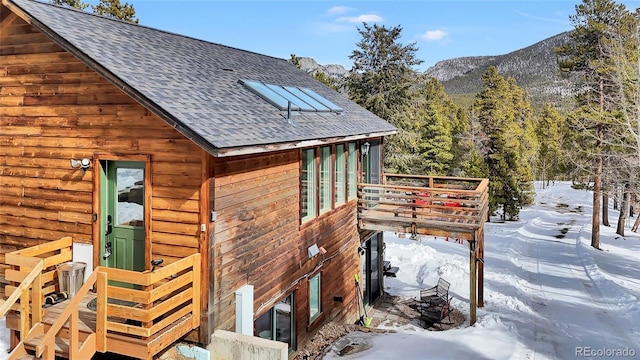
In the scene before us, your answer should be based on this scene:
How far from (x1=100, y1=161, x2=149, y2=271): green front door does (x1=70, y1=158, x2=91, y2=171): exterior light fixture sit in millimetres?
203

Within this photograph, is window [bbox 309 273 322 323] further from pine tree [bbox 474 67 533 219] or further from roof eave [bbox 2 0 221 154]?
pine tree [bbox 474 67 533 219]

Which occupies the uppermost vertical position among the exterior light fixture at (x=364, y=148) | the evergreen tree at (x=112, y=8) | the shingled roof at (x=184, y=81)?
the evergreen tree at (x=112, y=8)

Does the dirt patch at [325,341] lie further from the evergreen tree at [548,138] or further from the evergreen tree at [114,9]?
the evergreen tree at [548,138]

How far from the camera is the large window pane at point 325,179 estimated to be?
1077 centimetres

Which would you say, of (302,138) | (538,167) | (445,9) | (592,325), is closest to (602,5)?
(445,9)

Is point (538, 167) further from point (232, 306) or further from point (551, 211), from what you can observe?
point (232, 306)

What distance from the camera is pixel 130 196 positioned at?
702 cm

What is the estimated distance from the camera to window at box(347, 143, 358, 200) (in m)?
12.7

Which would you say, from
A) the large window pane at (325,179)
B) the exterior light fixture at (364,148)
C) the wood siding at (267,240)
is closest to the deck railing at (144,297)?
the wood siding at (267,240)

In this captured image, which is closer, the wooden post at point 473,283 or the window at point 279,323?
the window at point 279,323

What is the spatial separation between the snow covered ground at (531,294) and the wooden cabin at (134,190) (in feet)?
11.4

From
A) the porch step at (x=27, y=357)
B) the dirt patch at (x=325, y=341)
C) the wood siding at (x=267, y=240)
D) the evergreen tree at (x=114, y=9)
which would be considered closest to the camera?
the porch step at (x=27, y=357)

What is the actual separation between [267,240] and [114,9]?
79.6 feet

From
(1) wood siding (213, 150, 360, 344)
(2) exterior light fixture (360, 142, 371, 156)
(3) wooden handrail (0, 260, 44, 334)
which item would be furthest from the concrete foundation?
(2) exterior light fixture (360, 142, 371, 156)
